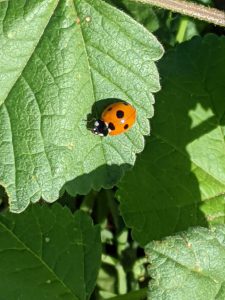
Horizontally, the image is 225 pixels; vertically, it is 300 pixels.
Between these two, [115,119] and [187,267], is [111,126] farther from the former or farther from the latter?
[187,267]

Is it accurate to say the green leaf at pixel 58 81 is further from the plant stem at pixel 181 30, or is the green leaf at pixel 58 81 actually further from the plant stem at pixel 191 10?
the plant stem at pixel 181 30

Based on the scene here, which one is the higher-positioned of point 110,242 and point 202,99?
Answer: point 202,99

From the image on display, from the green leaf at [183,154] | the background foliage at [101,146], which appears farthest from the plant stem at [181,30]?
the green leaf at [183,154]

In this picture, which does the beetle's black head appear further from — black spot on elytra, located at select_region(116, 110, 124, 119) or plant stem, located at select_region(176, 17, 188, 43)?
plant stem, located at select_region(176, 17, 188, 43)

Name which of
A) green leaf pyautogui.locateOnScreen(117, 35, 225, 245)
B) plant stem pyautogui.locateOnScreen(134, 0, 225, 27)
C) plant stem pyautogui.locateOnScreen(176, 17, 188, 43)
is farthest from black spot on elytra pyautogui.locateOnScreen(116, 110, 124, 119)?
plant stem pyautogui.locateOnScreen(176, 17, 188, 43)

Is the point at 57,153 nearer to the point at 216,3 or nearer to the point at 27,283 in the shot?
the point at 27,283

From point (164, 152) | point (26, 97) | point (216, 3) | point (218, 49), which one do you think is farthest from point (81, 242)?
point (216, 3)
